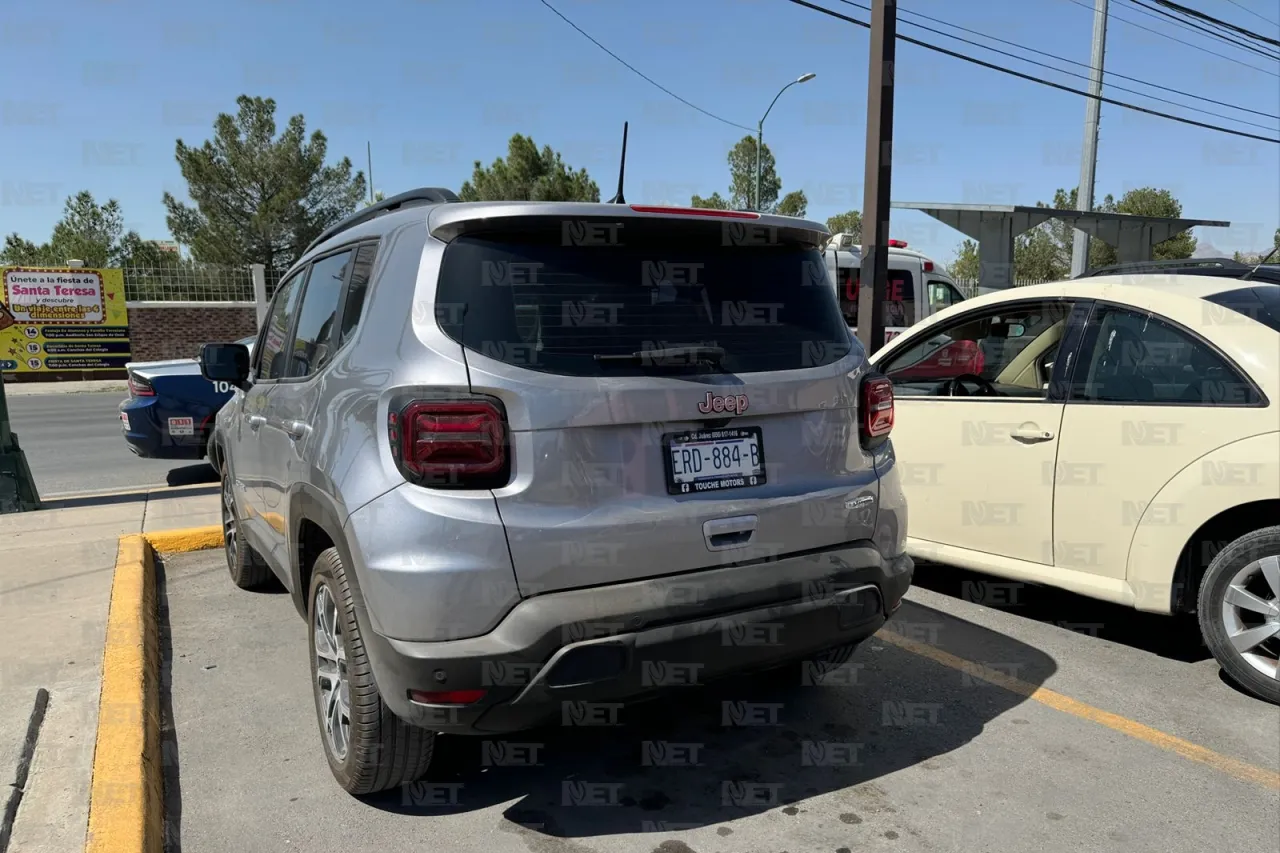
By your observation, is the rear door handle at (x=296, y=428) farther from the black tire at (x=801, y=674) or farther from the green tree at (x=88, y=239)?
the green tree at (x=88, y=239)

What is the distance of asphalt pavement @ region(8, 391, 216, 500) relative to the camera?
877 cm

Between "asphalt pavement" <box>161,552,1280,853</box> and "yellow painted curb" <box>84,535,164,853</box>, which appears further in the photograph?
"asphalt pavement" <box>161,552,1280,853</box>

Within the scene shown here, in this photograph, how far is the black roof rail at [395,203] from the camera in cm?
337

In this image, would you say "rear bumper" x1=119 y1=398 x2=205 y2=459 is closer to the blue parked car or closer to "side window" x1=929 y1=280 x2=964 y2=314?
the blue parked car

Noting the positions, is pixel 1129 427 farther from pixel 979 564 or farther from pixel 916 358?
pixel 916 358

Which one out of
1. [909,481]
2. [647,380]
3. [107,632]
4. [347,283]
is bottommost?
[107,632]

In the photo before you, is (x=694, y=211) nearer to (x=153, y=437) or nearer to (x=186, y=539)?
(x=186, y=539)

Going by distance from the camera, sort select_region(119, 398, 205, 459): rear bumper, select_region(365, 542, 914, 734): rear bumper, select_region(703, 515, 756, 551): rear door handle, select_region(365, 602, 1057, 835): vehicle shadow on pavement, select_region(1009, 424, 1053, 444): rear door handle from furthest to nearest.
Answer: select_region(119, 398, 205, 459): rear bumper
select_region(1009, 424, 1053, 444): rear door handle
select_region(365, 602, 1057, 835): vehicle shadow on pavement
select_region(703, 515, 756, 551): rear door handle
select_region(365, 542, 914, 734): rear bumper

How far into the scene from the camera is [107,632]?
4.05 meters

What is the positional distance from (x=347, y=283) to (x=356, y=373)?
55 cm

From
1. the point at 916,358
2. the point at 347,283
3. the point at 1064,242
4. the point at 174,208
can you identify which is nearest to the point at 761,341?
the point at 347,283

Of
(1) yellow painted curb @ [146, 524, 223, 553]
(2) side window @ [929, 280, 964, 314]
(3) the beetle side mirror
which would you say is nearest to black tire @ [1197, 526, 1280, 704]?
(3) the beetle side mirror

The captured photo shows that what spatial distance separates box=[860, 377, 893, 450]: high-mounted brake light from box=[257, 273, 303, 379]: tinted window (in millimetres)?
2367

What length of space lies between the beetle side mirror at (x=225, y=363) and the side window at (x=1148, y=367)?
397 centimetres
